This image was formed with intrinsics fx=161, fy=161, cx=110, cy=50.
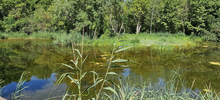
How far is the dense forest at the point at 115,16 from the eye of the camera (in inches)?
598

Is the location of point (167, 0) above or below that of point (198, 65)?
above

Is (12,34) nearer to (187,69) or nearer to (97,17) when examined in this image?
(97,17)

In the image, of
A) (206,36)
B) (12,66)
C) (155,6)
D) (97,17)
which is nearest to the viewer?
(12,66)

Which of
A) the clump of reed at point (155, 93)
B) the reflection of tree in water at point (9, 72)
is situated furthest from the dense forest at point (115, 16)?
the clump of reed at point (155, 93)

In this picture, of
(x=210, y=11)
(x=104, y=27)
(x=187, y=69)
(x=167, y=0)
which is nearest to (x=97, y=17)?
(x=104, y=27)

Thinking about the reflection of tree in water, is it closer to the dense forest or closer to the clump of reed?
the clump of reed

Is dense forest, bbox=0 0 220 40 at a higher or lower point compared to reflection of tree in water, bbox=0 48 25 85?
higher

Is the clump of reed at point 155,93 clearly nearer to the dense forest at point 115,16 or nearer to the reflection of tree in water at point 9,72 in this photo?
the reflection of tree in water at point 9,72

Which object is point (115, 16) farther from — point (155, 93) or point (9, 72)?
point (155, 93)

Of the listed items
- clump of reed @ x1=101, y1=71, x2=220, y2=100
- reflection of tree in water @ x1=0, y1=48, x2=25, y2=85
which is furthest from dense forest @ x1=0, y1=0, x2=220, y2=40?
clump of reed @ x1=101, y1=71, x2=220, y2=100

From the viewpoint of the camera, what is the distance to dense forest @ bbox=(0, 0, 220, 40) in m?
15.2

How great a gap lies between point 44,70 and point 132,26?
2380 centimetres

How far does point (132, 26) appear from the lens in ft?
96.2

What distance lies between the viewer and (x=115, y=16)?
17109mm
